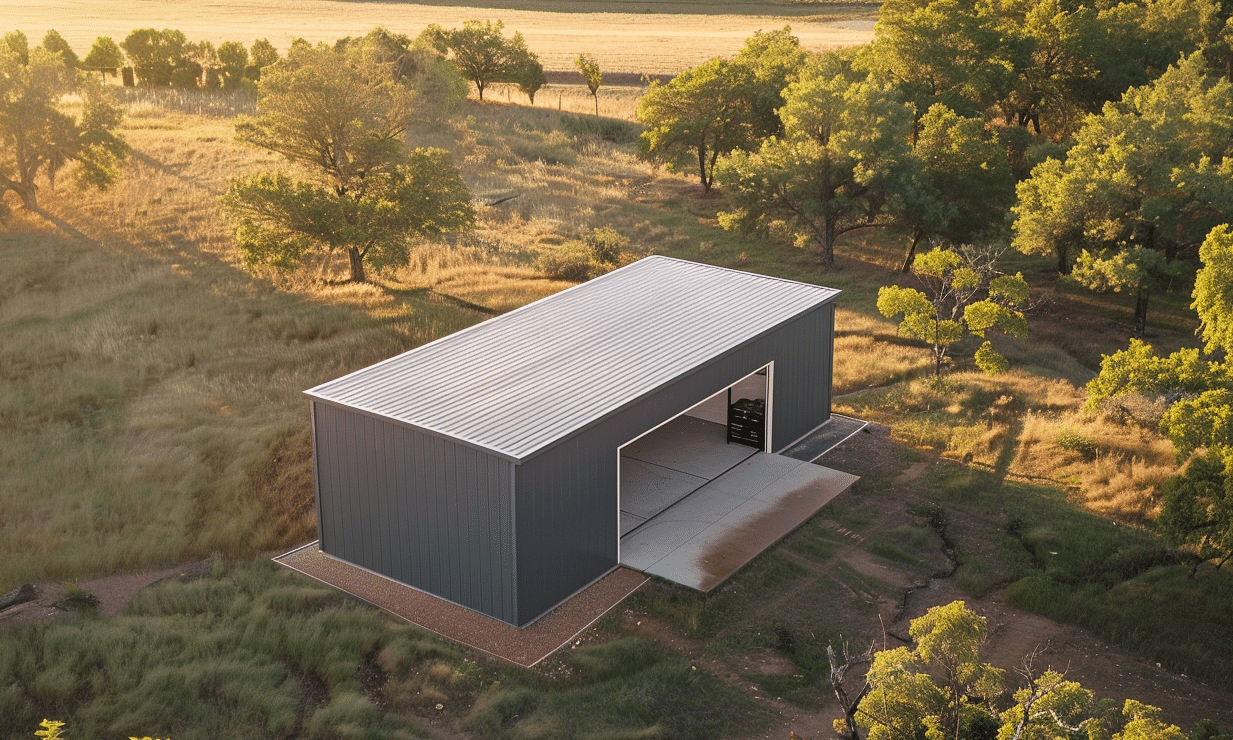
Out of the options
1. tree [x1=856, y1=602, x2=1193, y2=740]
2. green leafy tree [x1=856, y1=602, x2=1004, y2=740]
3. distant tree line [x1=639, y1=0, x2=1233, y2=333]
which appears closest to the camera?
tree [x1=856, y1=602, x2=1193, y2=740]

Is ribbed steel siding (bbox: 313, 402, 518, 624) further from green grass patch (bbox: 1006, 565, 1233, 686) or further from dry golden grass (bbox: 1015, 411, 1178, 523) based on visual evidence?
dry golden grass (bbox: 1015, 411, 1178, 523)

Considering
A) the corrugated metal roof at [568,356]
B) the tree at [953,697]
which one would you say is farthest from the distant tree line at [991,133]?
the tree at [953,697]

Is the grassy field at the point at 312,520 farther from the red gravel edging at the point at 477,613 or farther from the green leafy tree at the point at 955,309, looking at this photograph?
the green leafy tree at the point at 955,309

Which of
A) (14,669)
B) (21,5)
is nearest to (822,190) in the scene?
(14,669)

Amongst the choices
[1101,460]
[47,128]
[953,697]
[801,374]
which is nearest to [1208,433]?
[1101,460]

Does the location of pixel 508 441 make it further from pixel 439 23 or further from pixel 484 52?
pixel 439 23

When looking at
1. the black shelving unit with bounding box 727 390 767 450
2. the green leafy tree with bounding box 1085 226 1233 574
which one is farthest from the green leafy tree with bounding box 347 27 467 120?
the green leafy tree with bounding box 1085 226 1233 574
